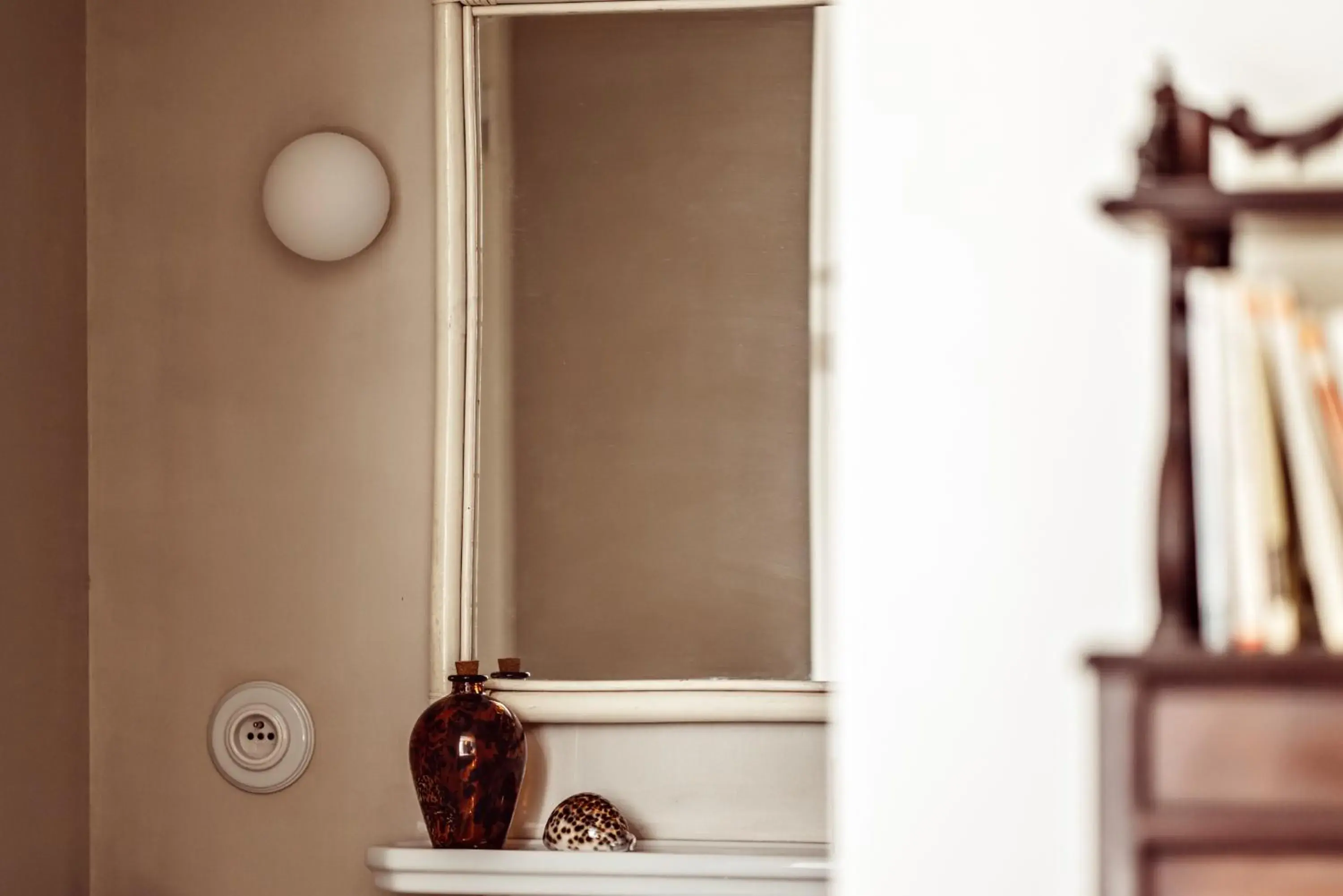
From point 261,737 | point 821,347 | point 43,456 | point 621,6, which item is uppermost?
point 621,6

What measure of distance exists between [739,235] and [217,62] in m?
0.93

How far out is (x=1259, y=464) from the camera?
1.03 metres

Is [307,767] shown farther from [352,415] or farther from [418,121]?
[418,121]

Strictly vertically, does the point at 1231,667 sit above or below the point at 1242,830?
above

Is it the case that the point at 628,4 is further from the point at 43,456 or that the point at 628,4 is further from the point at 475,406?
the point at 43,456

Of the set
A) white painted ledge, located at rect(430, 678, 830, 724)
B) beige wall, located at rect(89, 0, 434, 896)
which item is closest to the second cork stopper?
white painted ledge, located at rect(430, 678, 830, 724)

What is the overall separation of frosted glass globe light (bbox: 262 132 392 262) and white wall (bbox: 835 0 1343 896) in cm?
107

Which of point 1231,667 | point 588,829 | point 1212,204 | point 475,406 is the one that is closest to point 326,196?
point 475,406

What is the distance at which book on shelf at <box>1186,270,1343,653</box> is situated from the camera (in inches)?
40.4

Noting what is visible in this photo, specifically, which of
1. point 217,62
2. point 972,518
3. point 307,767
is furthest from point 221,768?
point 972,518

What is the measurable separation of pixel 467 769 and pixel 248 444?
68 cm

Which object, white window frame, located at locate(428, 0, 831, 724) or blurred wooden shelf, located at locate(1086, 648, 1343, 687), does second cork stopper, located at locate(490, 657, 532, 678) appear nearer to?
white window frame, located at locate(428, 0, 831, 724)

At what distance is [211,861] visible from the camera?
2182mm

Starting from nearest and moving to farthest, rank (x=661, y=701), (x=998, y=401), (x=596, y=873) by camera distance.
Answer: (x=998, y=401) < (x=596, y=873) < (x=661, y=701)
